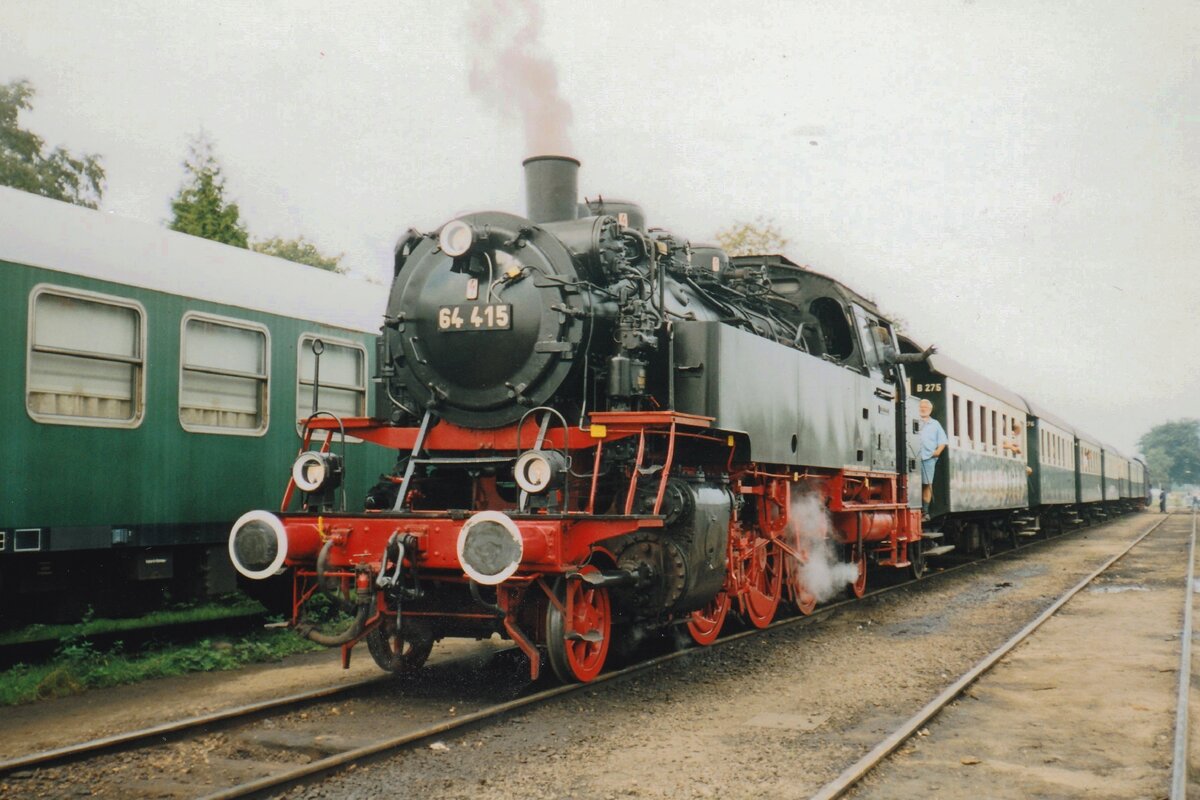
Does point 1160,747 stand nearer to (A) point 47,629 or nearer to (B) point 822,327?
(B) point 822,327

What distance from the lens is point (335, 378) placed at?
29.4 feet

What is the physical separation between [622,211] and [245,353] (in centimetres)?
316

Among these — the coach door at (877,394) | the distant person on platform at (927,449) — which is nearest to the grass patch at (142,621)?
the coach door at (877,394)

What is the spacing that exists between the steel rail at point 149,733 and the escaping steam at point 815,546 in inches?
153

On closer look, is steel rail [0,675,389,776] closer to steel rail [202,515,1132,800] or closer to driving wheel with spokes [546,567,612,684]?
steel rail [202,515,1132,800]

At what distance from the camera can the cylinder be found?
6.71 meters

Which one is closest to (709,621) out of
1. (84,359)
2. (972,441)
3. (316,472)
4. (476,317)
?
(476,317)

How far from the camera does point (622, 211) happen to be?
745 centimetres

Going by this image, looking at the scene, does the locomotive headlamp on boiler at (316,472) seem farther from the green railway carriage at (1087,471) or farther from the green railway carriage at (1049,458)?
the green railway carriage at (1087,471)

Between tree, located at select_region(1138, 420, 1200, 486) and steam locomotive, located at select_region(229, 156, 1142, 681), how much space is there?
133 metres

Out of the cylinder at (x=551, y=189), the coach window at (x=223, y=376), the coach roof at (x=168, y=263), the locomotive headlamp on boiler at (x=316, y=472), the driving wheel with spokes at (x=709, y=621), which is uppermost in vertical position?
the cylinder at (x=551, y=189)

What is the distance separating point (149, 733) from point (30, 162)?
2761 centimetres

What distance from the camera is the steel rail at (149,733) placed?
4242 millimetres

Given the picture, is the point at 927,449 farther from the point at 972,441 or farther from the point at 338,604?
the point at 338,604
